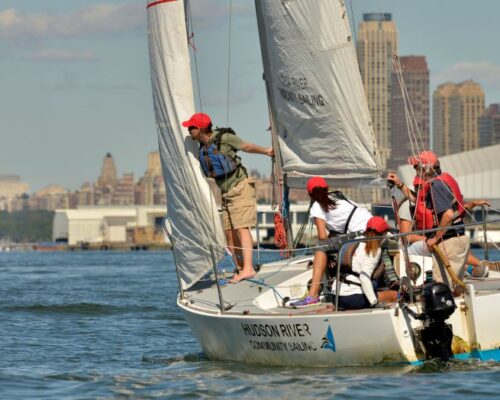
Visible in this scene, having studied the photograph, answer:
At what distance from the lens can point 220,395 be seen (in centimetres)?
1346

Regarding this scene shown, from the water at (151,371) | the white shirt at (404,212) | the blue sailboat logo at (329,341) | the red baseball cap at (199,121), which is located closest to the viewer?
the water at (151,371)

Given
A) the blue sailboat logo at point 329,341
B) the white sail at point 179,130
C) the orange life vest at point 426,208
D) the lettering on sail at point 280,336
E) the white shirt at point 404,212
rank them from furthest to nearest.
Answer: the white sail at point 179,130
the white shirt at point 404,212
the orange life vest at point 426,208
the lettering on sail at point 280,336
the blue sailboat logo at point 329,341

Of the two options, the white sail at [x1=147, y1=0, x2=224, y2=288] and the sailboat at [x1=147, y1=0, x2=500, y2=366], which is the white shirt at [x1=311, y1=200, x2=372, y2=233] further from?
the white sail at [x1=147, y1=0, x2=224, y2=288]

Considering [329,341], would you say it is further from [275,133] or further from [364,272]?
[275,133]

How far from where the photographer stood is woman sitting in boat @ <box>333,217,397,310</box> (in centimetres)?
1360

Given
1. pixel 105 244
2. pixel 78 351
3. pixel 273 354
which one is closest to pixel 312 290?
pixel 273 354

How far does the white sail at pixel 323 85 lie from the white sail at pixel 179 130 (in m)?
1.09

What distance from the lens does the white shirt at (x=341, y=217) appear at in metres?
14.3

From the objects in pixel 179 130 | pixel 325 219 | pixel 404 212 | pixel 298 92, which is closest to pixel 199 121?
pixel 179 130

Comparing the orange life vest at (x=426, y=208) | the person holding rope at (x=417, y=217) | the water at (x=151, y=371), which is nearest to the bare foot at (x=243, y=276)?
the water at (x=151, y=371)

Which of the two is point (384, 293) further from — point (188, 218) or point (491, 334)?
point (188, 218)

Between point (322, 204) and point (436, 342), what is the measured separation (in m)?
1.95

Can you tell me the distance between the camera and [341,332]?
44.1 feet

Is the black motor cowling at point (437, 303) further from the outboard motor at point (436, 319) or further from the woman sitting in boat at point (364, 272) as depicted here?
the woman sitting in boat at point (364, 272)
